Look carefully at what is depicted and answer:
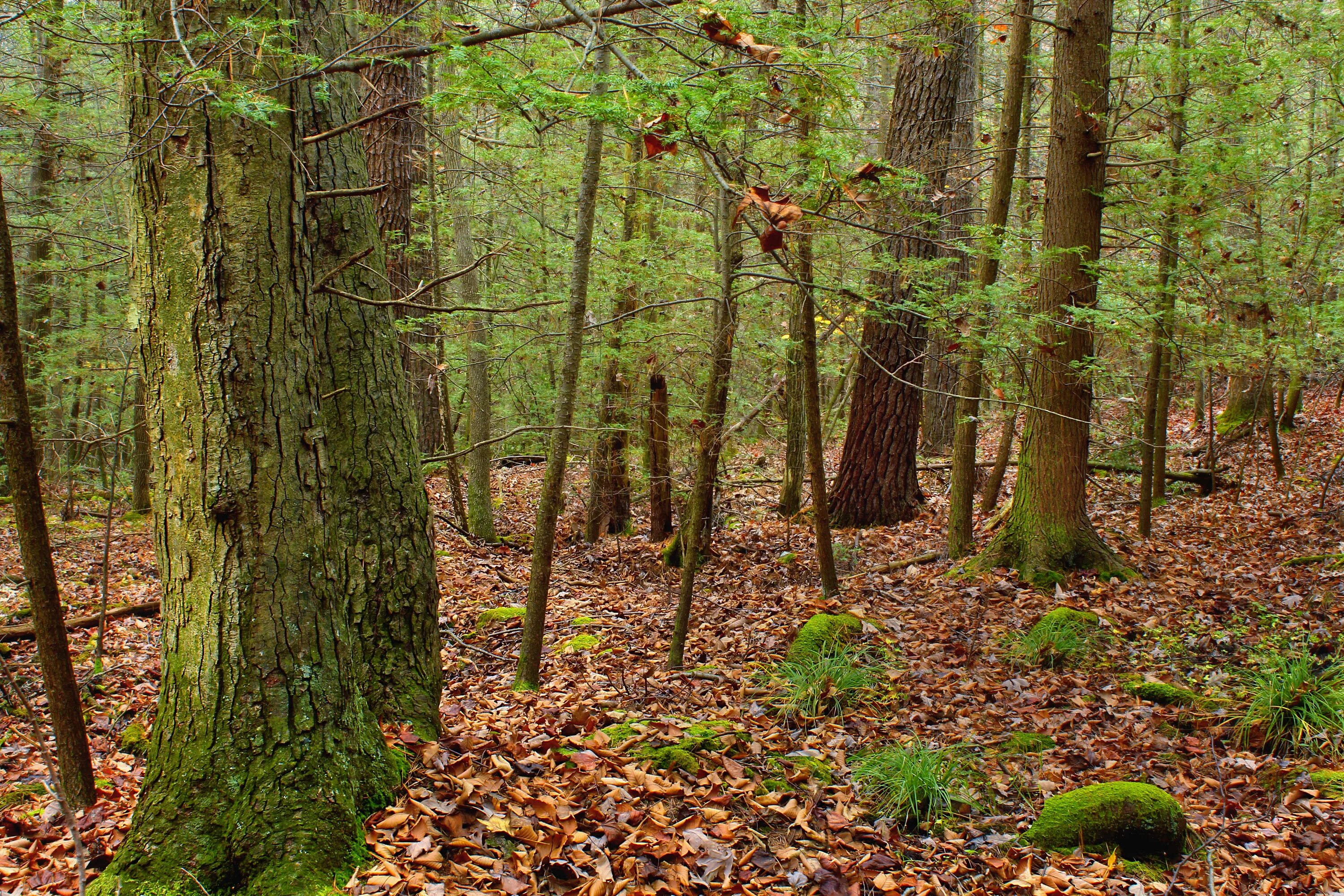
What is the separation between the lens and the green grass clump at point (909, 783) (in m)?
4.08

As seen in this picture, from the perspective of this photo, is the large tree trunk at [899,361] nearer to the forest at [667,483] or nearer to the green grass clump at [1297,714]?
the forest at [667,483]

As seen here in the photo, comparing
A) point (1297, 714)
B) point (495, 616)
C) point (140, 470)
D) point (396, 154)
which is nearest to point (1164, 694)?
point (1297, 714)

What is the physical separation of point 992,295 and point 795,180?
92.6 inches

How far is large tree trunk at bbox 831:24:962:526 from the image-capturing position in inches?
352

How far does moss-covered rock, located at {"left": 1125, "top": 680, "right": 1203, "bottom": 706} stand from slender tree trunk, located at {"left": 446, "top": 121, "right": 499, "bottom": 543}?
7.05 meters

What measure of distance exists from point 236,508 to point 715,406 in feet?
12.6

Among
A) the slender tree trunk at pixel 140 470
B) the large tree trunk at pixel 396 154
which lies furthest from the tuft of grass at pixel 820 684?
the slender tree trunk at pixel 140 470

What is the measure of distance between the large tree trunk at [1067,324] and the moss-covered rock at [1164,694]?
183 cm

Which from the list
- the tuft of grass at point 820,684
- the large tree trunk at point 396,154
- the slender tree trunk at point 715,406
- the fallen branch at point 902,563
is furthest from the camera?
the fallen branch at point 902,563

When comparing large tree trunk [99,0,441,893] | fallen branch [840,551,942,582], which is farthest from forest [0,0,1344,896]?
fallen branch [840,551,942,582]

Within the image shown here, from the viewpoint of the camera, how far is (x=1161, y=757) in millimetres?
4715

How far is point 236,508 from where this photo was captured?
2912 millimetres

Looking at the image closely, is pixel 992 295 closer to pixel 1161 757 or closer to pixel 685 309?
pixel 1161 757

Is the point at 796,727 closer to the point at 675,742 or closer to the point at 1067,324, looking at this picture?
the point at 675,742
